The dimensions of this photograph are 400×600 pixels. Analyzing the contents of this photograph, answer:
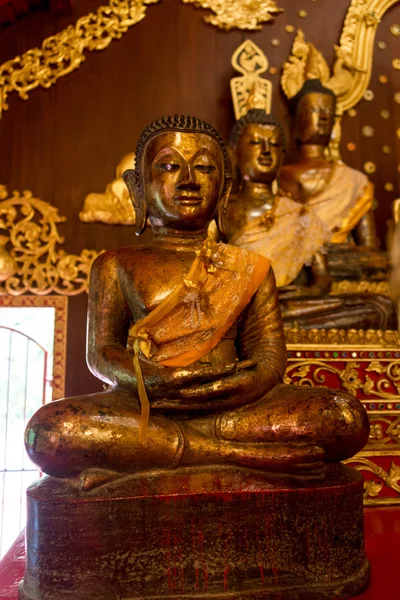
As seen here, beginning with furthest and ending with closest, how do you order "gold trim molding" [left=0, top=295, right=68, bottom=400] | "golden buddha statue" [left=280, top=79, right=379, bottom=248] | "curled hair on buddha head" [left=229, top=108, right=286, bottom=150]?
"golden buddha statue" [left=280, top=79, right=379, bottom=248] < "gold trim molding" [left=0, top=295, right=68, bottom=400] < "curled hair on buddha head" [left=229, top=108, right=286, bottom=150]

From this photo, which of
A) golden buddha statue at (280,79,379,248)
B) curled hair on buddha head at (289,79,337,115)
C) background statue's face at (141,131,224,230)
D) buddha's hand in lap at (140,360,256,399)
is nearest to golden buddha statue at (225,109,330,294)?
golden buddha statue at (280,79,379,248)

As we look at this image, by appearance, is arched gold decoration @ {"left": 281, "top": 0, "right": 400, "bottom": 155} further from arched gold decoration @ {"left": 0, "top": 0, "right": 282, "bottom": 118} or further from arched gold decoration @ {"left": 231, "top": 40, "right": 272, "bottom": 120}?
arched gold decoration @ {"left": 0, "top": 0, "right": 282, "bottom": 118}

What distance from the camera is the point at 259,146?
318 centimetres

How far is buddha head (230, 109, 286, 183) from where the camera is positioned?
318 centimetres

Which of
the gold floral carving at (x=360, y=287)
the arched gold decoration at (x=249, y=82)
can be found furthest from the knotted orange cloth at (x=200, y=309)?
the arched gold decoration at (x=249, y=82)

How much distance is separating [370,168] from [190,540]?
319 cm

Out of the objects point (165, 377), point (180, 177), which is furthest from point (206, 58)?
point (165, 377)

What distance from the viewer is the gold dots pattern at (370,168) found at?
3848mm

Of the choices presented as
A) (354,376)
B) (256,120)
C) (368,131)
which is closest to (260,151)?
(256,120)

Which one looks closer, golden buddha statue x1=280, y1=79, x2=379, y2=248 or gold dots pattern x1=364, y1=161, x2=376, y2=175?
golden buddha statue x1=280, y1=79, x2=379, y2=248

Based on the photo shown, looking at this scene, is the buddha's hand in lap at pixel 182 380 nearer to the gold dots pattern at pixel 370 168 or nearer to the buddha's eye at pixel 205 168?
the buddha's eye at pixel 205 168

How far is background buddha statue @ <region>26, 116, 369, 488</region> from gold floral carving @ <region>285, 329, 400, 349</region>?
3.13 feet

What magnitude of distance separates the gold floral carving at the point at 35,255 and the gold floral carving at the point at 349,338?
4.77 ft

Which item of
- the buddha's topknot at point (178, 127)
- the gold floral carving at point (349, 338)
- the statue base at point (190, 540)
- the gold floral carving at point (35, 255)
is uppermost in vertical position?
the buddha's topknot at point (178, 127)
